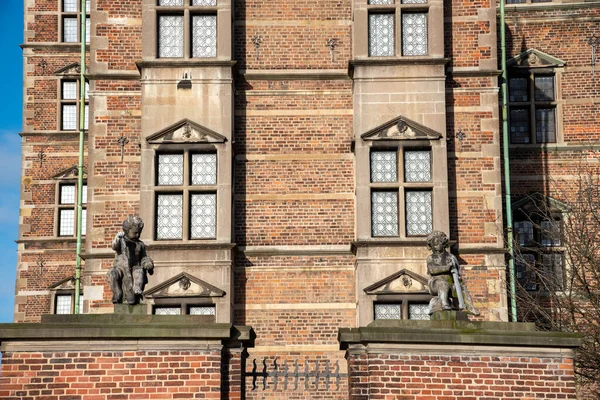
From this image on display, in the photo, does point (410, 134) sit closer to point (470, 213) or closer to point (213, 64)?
point (470, 213)

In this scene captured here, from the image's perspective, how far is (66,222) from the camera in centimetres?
3130

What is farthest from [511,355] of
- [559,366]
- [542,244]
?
[542,244]

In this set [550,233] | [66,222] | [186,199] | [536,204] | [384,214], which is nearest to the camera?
[186,199]

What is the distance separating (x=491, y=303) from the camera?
22.9 meters

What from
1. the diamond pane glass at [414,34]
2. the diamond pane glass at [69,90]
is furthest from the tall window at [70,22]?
the diamond pane glass at [414,34]

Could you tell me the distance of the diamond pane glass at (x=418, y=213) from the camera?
22781mm

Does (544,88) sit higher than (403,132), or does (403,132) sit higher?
(544,88)

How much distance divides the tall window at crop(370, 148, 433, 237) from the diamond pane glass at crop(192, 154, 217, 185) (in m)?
3.10

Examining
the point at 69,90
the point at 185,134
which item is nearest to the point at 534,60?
the point at 185,134

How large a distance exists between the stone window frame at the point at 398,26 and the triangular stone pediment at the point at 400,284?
Answer: 441 cm

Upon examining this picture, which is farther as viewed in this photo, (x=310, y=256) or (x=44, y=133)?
(x=44, y=133)

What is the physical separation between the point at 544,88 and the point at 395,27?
16.9 feet

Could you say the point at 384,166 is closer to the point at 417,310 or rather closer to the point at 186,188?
the point at 417,310

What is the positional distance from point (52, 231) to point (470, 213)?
12816 mm
